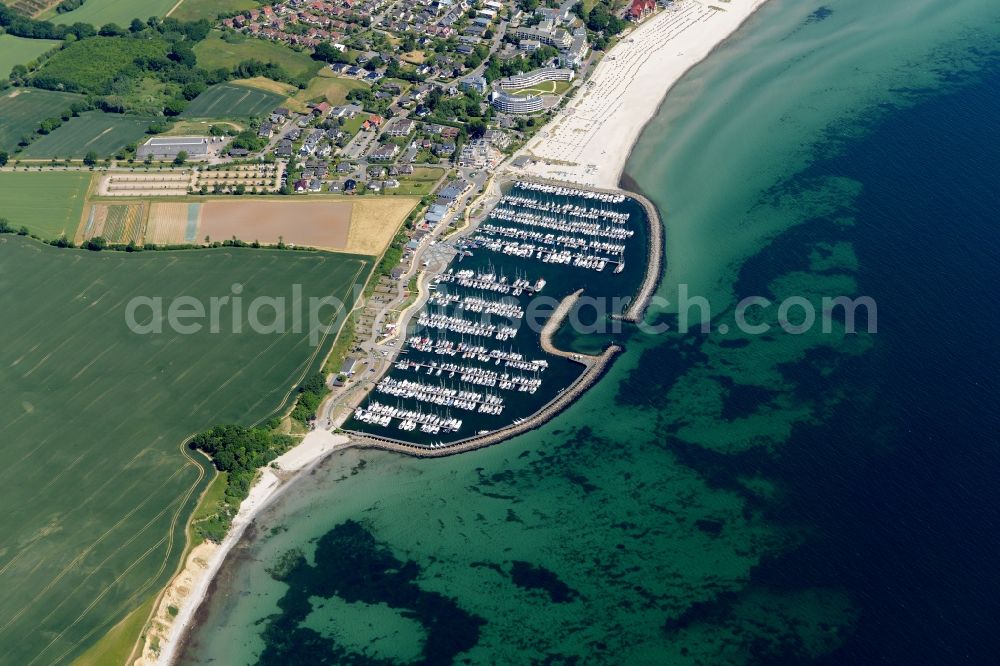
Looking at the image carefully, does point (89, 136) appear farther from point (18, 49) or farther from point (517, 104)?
point (517, 104)

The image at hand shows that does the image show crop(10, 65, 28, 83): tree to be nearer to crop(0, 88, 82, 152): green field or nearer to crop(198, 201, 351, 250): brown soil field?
crop(0, 88, 82, 152): green field

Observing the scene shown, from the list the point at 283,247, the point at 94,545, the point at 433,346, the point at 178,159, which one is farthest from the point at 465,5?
the point at 94,545

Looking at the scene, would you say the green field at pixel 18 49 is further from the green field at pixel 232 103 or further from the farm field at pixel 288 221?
the farm field at pixel 288 221

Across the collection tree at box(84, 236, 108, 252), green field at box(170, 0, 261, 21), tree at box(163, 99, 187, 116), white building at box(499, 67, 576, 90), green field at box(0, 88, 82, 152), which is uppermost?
green field at box(170, 0, 261, 21)

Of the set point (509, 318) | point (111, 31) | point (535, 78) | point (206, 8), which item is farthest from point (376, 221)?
point (111, 31)

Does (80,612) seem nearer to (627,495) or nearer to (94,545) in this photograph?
(94,545)

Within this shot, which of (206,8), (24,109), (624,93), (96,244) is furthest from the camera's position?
(206,8)

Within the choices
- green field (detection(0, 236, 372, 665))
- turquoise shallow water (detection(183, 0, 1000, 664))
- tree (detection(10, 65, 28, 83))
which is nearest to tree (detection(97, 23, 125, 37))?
tree (detection(10, 65, 28, 83))
